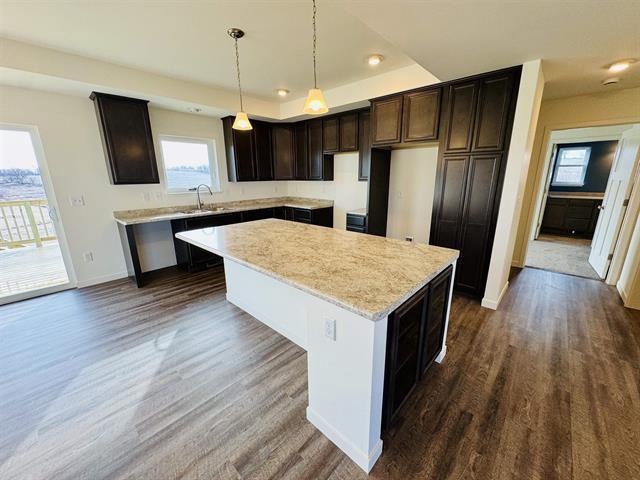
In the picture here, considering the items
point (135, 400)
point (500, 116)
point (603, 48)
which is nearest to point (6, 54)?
point (135, 400)

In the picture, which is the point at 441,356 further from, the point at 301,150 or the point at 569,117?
the point at 301,150

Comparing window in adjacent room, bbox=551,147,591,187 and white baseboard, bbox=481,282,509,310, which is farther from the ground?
window in adjacent room, bbox=551,147,591,187

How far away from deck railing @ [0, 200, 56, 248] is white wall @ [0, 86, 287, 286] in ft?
2.33

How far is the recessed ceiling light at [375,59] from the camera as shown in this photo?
8.84 feet

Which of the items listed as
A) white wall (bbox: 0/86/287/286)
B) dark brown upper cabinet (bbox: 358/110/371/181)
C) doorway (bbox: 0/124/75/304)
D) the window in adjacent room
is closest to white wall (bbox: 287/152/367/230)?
dark brown upper cabinet (bbox: 358/110/371/181)

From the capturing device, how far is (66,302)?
303cm

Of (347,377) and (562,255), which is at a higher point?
(347,377)

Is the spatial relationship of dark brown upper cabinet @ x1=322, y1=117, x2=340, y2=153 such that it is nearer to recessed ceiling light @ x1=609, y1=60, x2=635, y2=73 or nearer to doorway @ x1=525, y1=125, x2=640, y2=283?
recessed ceiling light @ x1=609, y1=60, x2=635, y2=73

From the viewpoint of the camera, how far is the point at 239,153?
4.43 m

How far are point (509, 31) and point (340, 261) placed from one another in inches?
79.4

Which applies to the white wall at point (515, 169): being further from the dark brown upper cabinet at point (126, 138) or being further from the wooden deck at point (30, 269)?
the wooden deck at point (30, 269)

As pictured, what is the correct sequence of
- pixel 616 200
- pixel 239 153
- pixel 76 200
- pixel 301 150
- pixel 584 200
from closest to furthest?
1. pixel 76 200
2. pixel 616 200
3. pixel 239 153
4. pixel 301 150
5. pixel 584 200

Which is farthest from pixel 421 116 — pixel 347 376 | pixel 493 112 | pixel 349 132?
pixel 347 376

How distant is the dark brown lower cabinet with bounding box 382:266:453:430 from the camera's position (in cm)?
127
